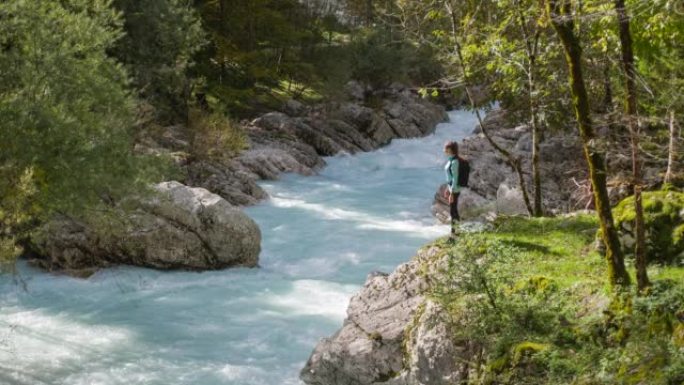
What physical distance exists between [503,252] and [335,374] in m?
3.05

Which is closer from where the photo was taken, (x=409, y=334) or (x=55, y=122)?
(x=409, y=334)

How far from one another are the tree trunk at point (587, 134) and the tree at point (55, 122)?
7.67m

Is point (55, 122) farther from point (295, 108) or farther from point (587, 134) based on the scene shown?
point (295, 108)

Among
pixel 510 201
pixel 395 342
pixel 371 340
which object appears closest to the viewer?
pixel 395 342

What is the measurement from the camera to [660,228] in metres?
9.94

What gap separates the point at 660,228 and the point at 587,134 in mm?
2810

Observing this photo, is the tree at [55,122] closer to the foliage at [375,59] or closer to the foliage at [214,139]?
the foliage at [214,139]

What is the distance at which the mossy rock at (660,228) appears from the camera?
9688 mm

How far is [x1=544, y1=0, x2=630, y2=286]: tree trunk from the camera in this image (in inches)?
316

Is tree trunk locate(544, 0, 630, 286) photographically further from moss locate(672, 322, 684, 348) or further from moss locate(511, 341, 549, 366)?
moss locate(511, 341, 549, 366)

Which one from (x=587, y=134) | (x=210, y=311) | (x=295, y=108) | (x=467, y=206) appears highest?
(x=295, y=108)

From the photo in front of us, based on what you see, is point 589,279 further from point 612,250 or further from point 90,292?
point 90,292

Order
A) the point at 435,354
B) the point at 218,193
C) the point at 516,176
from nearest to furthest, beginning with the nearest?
the point at 435,354, the point at 516,176, the point at 218,193

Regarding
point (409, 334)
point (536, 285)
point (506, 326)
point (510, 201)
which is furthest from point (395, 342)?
point (510, 201)
